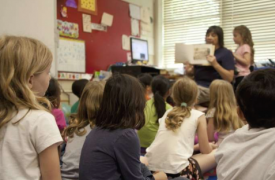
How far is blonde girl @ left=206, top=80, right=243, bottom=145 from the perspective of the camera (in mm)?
2186

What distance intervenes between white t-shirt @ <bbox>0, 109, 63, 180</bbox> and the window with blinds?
12.7ft

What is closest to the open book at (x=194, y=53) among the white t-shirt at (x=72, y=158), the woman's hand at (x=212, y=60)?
the woman's hand at (x=212, y=60)

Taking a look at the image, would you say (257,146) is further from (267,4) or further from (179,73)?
(267,4)

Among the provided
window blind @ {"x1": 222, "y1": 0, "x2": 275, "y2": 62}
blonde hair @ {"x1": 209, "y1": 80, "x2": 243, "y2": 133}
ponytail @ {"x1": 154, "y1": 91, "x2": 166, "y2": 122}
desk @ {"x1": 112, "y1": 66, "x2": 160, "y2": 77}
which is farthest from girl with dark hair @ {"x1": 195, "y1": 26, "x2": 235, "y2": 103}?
window blind @ {"x1": 222, "y1": 0, "x2": 275, "y2": 62}

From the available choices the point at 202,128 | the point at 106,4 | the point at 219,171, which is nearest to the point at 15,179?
the point at 219,171

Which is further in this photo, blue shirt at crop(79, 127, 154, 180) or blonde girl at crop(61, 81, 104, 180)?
blonde girl at crop(61, 81, 104, 180)

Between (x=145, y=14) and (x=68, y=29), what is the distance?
158cm

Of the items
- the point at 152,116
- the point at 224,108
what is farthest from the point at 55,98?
the point at 224,108

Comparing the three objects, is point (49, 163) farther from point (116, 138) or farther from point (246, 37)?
point (246, 37)

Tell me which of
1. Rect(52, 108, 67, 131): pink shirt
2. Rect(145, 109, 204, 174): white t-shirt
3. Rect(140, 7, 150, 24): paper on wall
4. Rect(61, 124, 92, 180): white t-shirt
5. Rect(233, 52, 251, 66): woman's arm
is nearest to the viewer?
Rect(61, 124, 92, 180): white t-shirt

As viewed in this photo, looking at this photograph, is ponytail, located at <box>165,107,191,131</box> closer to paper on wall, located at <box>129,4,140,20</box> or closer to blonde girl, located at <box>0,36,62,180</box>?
blonde girl, located at <box>0,36,62,180</box>

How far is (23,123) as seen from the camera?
0.87 metres

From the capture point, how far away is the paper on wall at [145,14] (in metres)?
4.78

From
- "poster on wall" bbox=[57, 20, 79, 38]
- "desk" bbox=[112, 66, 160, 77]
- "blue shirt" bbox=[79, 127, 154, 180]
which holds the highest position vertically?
"poster on wall" bbox=[57, 20, 79, 38]
